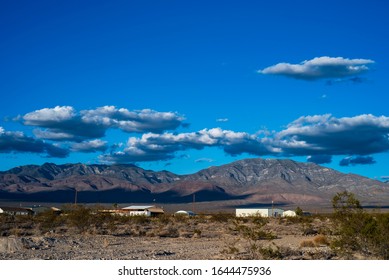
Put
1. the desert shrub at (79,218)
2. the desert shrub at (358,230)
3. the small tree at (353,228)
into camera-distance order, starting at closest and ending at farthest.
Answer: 1. the desert shrub at (358,230)
2. the small tree at (353,228)
3. the desert shrub at (79,218)

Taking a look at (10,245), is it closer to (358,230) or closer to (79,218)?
(358,230)

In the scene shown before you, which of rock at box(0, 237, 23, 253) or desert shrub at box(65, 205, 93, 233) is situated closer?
rock at box(0, 237, 23, 253)

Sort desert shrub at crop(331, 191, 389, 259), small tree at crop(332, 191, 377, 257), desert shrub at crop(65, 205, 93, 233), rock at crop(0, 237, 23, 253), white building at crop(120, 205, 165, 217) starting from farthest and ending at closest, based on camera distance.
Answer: white building at crop(120, 205, 165, 217) < desert shrub at crop(65, 205, 93, 233) < rock at crop(0, 237, 23, 253) < small tree at crop(332, 191, 377, 257) < desert shrub at crop(331, 191, 389, 259)

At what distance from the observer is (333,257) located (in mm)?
24297

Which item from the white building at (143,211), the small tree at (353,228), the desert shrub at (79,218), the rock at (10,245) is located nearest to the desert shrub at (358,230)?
the small tree at (353,228)

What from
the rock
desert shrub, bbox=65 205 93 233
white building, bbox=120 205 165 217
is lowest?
the rock

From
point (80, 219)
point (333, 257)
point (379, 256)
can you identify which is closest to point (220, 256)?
point (333, 257)

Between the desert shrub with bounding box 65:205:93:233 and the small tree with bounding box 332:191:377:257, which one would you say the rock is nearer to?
the small tree with bounding box 332:191:377:257

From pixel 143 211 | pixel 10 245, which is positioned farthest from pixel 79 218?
pixel 143 211

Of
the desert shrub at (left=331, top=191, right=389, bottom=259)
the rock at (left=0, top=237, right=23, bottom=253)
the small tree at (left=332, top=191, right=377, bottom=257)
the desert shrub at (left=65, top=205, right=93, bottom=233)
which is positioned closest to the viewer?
the desert shrub at (left=331, top=191, right=389, bottom=259)

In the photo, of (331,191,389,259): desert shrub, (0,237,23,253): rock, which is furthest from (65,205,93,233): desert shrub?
(331,191,389,259): desert shrub

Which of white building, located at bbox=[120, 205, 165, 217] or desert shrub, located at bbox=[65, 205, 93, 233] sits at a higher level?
white building, located at bbox=[120, 205, 165, 217]

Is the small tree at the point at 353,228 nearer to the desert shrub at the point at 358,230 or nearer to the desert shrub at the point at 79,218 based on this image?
the desert shrub at the point at 358,230
